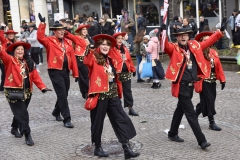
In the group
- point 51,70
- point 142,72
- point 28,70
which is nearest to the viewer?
point 28,70

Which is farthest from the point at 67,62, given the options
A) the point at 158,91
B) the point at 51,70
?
the point at 158,91

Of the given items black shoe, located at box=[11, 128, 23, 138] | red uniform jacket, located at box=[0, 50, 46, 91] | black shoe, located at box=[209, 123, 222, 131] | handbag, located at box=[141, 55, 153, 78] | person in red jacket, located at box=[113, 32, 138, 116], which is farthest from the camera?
handbag, located at box=[141, 55, 153, 78]

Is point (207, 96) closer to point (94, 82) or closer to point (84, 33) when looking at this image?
point (94, 82)

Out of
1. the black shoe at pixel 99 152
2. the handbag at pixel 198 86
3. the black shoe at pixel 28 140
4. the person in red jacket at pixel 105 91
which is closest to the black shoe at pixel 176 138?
the handbag at pixel 198 86

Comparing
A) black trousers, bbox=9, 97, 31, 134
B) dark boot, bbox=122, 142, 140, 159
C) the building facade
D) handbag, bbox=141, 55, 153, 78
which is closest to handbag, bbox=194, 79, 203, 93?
dark boot, bbox=122, 142, 140, 159

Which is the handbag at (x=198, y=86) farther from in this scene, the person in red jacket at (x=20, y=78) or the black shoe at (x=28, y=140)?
the black shoe at (x=28, y=140)

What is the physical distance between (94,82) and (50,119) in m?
3.16

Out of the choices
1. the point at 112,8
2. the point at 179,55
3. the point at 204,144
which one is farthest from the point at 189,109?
the point at 112,8

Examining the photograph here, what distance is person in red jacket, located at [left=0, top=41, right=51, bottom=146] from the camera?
319 inches

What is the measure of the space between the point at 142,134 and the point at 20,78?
2.32 meters

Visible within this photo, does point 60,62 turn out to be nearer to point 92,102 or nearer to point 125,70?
point 125,70

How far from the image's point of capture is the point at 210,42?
25.3ft

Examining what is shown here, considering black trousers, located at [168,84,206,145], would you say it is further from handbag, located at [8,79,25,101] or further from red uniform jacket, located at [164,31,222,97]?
handbag, located at [8,79,25,101]

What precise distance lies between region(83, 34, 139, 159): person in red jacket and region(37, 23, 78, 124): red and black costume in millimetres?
1984
